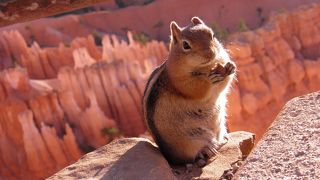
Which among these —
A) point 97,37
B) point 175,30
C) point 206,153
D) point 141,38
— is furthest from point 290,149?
point 97,37

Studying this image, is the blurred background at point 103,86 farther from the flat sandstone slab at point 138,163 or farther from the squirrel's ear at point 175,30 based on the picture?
the flat sandstone slab at point 138,163

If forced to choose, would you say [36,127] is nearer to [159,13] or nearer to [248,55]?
[248,55]

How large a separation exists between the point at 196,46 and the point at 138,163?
35.6 inches

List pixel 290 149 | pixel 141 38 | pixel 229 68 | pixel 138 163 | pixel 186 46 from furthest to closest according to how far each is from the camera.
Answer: pixel 141 38
pixel 186 46
pixel 229 68
pixel 138 163
pixel 290 149

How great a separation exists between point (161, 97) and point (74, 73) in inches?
626

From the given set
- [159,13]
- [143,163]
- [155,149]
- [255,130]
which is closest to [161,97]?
[155,149]

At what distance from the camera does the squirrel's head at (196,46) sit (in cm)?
358

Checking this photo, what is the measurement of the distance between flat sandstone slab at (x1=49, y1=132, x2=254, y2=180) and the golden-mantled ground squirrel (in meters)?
0.10

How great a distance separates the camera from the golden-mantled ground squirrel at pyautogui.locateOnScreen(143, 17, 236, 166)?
356 cm

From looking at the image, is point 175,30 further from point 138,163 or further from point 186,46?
point 138,163

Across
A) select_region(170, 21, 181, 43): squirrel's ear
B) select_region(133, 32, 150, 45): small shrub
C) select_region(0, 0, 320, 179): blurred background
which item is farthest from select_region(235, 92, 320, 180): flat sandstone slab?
select_region(133, 32, 150, 45): small shrub

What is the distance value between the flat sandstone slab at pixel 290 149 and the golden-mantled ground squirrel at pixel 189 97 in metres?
0.73

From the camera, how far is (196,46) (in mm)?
3602

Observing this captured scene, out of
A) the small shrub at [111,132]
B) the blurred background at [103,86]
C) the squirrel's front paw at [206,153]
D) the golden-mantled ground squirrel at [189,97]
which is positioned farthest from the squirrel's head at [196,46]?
the small shrub at [111,132]
